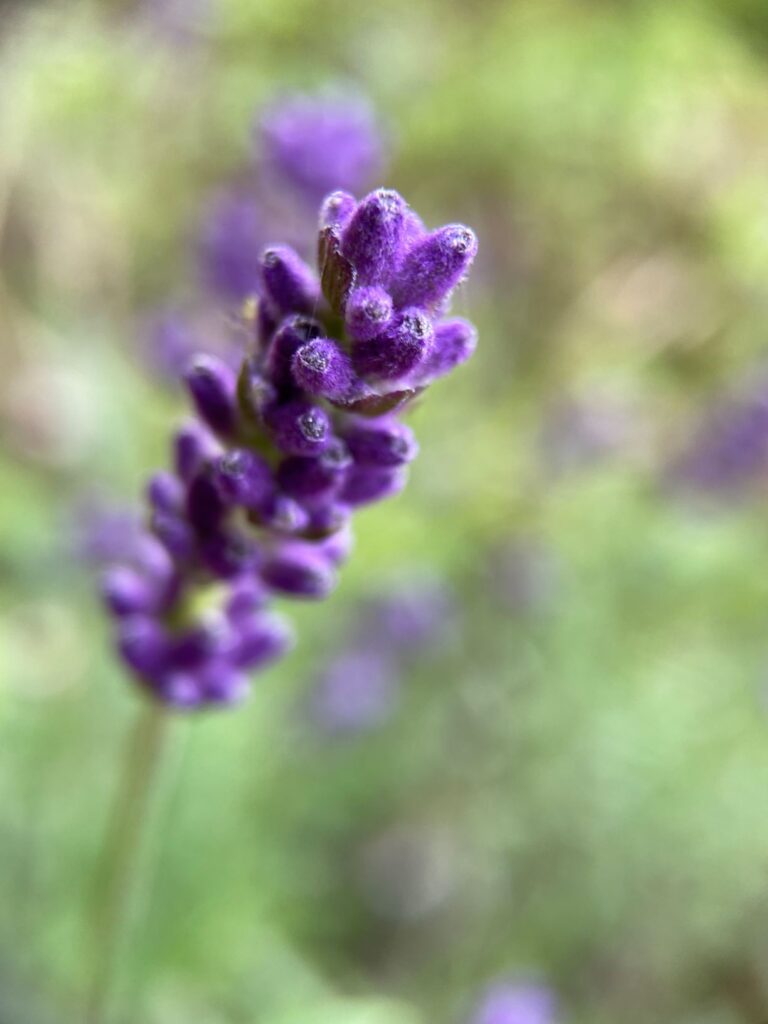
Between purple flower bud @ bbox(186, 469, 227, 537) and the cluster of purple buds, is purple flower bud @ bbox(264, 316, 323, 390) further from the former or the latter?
purple flower bud @ bbox(186, 469, 227, 537)

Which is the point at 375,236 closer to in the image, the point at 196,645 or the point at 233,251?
the point at 196,645

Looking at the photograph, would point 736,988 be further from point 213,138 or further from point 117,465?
point 213,138

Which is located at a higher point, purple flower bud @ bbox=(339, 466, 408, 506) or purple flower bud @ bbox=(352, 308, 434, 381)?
purple flower bud @ bbox=(339, 466, 408, 506)

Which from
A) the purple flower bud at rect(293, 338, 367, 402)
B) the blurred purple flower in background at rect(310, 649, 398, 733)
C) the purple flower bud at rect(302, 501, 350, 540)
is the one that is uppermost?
the blurred purple flower in background at rect(310, 649, 398, 733)

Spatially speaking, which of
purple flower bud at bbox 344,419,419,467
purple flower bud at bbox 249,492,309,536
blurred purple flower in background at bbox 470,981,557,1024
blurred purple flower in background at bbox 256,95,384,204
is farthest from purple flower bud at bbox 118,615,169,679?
blurred purple flower in background at bbox 256,95,384,204

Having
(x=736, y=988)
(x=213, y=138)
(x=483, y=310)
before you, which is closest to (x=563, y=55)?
(x=483, y=310)

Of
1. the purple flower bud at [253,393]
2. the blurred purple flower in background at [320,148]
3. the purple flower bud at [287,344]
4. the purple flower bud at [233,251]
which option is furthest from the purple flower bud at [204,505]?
the purple flower bud at [233,251]
